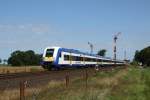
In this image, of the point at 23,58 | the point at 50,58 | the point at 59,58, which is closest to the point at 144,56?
the point at 23,58

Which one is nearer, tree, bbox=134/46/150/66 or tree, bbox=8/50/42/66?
tree, bbox=8/50/42/66

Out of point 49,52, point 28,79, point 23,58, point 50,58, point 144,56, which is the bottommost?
point 28,79

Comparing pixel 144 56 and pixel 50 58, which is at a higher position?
pixel 144 56

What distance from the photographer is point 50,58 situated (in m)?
50.2

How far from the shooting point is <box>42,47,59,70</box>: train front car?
49.8m

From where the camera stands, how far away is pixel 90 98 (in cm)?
1850

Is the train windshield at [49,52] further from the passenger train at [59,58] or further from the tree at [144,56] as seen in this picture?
the tree at [144,56]

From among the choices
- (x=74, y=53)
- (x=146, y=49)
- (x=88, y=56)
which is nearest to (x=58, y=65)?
(x=74, y=53)

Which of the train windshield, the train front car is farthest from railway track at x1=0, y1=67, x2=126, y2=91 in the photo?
the train windshield

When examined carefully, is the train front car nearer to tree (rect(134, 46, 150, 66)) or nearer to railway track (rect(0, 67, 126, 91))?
railway track (rect(0, 67, 126, 91))

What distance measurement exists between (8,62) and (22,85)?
12001 centimetres

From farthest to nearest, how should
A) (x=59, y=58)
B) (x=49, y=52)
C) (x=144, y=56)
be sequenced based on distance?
(x=144, y=56), (x=49, y=52), (x=59, y=58)

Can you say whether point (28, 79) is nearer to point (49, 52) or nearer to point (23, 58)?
point (49, 52)

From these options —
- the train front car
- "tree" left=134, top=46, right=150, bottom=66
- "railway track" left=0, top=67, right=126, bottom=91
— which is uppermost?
"tree" left=134, top=46, right=150, bottom=66
